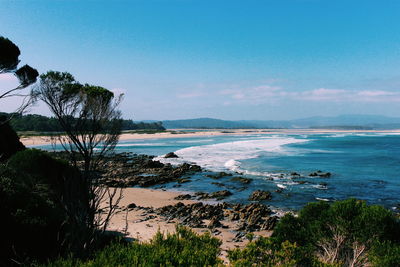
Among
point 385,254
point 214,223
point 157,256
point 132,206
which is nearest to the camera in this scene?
point 157,256

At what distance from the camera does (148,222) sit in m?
17.8

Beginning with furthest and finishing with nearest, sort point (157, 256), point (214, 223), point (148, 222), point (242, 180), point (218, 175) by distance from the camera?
point (218, 175) → point (242, 180) → point (148, 222) → point (214, 223) → point (157, 256)

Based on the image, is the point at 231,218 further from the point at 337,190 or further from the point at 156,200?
the point at 337,190

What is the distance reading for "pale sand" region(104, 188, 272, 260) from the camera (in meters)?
15.1

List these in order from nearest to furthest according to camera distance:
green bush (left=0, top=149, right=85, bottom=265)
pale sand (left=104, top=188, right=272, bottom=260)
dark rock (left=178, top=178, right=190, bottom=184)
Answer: green bush (left=0, top=149, right=85, bottom=265), pale sand (left=104, top=188, right=272, bottom=260), dark rock (left=178, top=178, right=190, bottom=184)

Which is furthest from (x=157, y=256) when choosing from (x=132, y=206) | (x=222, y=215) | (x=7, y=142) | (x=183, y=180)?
(x=183, y=180)

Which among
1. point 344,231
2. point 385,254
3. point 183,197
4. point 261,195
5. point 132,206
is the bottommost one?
point 183,197

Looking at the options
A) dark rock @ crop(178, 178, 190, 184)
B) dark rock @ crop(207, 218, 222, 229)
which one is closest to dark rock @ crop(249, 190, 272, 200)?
dark rock @ crop(207, 218, 222, 229)

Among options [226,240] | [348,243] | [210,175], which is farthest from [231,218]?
[210,175]

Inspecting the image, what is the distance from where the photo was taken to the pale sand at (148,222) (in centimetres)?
1507

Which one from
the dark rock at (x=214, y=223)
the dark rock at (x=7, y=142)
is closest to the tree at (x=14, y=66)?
the dark rock at (x=7, y=142)

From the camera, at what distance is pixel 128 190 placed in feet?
90.8

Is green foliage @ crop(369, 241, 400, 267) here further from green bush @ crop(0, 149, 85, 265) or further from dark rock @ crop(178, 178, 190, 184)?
dark rock @ crop(178, 178, 190, 184)

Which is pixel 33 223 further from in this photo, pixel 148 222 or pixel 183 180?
pixel 183 180
